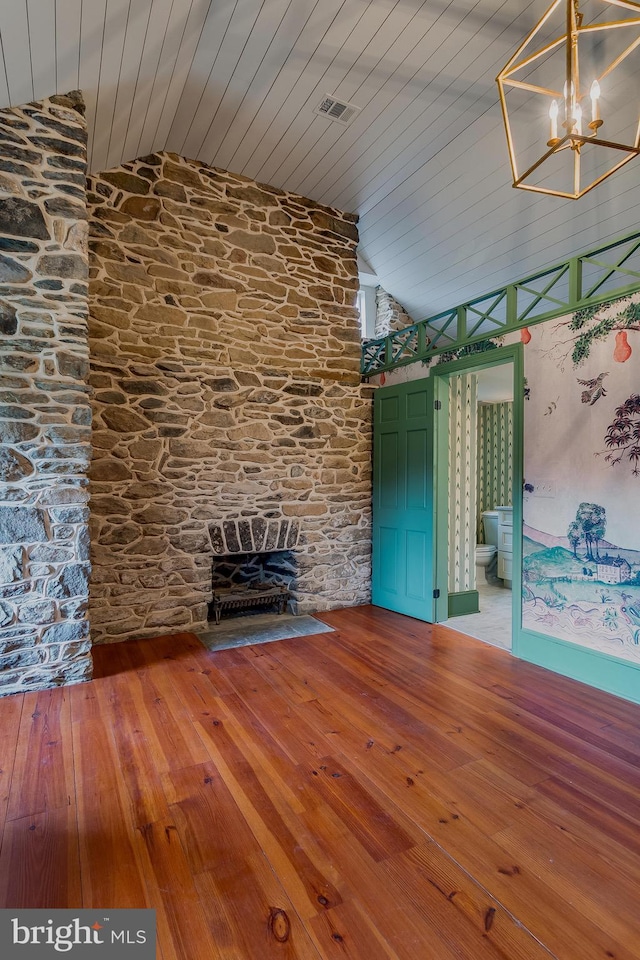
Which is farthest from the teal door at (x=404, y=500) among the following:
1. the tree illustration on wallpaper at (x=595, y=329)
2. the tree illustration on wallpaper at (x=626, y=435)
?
the tree illustration on wallpaper at (x=626, y=435)

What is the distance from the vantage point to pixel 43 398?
3051 millimetres

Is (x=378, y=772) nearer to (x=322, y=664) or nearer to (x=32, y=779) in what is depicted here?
(x=322, y=664)

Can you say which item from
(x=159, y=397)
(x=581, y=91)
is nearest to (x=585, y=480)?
(x=581, y=91)

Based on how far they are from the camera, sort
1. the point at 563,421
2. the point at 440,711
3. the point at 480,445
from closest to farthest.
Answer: the point at 440,711 < the point at 563,421 < the point at 480,445

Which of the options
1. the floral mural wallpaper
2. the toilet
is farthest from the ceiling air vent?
the toilet

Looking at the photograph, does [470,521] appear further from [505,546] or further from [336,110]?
[336,110]

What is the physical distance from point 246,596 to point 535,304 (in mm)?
3511

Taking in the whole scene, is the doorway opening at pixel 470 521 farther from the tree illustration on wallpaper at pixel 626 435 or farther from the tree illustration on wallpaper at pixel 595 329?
the tree illustration on wallpaper at pixel 626 435

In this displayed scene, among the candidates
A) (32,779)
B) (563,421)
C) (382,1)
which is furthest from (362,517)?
(382,1)

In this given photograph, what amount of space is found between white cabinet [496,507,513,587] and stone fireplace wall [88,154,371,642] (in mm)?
1930

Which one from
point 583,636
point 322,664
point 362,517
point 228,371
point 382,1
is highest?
point 382,1

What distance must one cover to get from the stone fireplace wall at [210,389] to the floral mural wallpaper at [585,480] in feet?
6.44

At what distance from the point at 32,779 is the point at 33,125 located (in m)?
3.81

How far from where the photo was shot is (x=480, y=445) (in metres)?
7.14
